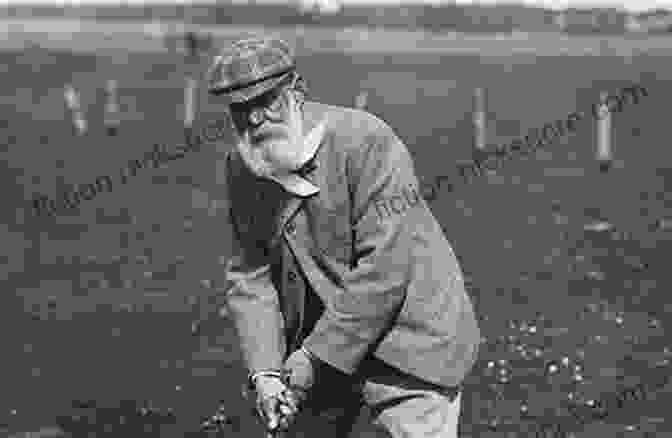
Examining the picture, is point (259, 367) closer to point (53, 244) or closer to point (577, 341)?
point (577, 341)

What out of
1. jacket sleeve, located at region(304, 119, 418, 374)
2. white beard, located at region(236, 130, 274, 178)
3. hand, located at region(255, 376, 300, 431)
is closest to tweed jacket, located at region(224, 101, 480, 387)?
jacket sleeve, located at region(304, 119, 418, 374)

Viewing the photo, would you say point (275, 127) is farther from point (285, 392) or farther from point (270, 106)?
point (285, 392)

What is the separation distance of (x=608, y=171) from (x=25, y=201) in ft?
29.1

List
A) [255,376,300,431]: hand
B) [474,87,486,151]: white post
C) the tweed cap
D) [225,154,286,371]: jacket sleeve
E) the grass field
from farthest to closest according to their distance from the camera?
[474,87,486,151]: white post
the grass field
[225,154,286,371]: jacket sleeve
[255,376,300,431]: hand
the tweed cap

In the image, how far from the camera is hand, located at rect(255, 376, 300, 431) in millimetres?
4418

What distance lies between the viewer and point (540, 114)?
26781 millimetres

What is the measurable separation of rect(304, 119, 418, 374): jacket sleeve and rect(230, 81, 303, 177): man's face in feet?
0.63

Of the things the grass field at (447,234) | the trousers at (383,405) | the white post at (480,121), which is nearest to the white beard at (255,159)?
the trousers at (383,405)

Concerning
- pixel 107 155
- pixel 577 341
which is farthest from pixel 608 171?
pixel 577 341

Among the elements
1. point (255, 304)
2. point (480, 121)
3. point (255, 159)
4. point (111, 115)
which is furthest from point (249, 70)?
point (111, 115)

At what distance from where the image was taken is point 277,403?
4.44 m

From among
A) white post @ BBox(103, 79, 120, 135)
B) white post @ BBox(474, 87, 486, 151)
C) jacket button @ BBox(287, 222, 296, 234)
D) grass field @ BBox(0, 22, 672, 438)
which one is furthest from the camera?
white post @ BBox(103, 79, 120, 135)

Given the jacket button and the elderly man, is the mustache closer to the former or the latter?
the elderly man

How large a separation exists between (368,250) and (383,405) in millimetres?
572
